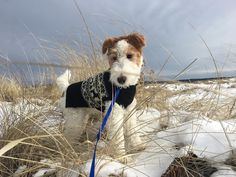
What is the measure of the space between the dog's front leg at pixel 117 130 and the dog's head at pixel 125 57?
0.21 metres

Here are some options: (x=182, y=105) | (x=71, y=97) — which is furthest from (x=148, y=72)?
(x=71, y=97)

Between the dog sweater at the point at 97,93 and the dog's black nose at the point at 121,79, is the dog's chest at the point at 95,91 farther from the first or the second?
the dog's black nose at the point at 121,79

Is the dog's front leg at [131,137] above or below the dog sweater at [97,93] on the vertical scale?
below

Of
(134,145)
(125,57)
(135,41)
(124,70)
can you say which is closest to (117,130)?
(134,145)

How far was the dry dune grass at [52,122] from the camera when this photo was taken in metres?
2.41

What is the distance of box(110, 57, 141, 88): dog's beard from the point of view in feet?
9.01

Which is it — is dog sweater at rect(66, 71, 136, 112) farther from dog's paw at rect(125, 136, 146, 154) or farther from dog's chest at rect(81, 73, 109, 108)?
dog's paw at rect(125, 136, 146, 154)

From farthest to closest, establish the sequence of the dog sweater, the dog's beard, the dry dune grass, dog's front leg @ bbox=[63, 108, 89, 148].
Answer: dog's front leg @ bbox=[63, 108, 89, 148] → the dog sweater → the dog's beard → the dry dune grass

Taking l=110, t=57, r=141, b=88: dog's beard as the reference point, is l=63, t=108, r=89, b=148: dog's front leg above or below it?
below

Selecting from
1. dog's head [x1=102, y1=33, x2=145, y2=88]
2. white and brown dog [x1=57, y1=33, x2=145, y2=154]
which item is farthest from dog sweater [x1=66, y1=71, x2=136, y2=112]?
dog's head [x1=102, y1=33, x2=145, y2=88]

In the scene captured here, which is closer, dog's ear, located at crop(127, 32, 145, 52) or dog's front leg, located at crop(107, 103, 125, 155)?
dog's front leg, located at crop(107, 103, 125, 155)

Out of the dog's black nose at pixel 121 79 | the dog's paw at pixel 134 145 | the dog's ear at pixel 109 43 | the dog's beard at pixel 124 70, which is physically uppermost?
the dog's ear at pixel 109 43

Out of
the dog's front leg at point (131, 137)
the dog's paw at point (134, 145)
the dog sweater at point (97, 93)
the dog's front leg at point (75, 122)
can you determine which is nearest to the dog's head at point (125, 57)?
the dog sweater at point (97, 93)

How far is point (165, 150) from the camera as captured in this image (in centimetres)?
245
